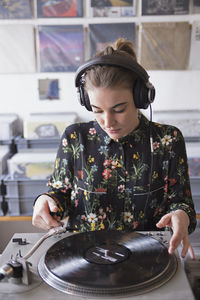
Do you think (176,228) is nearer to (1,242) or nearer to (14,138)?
(14,138)

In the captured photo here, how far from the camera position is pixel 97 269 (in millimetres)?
628

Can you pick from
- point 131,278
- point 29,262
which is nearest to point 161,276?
point 131,278

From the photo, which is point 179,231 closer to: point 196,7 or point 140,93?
point 140,93

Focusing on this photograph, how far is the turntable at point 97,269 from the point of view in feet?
1.89

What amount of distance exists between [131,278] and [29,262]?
21cm

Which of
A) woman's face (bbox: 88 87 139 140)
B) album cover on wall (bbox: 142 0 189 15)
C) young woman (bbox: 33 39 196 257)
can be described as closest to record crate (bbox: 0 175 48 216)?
young woman (bbox: 33 39 196 257)

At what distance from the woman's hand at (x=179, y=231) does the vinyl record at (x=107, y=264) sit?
0.10 feet

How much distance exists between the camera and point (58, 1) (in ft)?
5.98

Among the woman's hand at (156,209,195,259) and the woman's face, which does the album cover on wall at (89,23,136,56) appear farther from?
the woman's hand at (156,209,195,259)

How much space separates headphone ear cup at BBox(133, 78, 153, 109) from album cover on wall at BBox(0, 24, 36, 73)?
1.18 metres

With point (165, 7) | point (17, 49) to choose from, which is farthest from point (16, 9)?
point (165, 7)

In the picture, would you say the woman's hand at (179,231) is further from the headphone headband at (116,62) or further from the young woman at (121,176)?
the headphone headband at (116,62)

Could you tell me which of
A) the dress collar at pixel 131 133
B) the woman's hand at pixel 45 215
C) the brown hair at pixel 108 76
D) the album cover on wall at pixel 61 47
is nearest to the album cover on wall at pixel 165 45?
the album cover on wall at pixel 61 47

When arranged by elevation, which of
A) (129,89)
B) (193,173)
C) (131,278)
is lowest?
(193,173)
